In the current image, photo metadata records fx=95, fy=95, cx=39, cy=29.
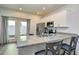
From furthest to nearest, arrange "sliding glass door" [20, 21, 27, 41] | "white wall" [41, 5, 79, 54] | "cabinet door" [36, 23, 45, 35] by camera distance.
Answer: "white wall" [41, 5, 79, 54] < "cabinet door" [36, 23, 45, 35] < "sliding glass door" [20, 21, 27, 41]

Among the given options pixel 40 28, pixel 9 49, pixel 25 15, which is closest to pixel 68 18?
pixel 40 28

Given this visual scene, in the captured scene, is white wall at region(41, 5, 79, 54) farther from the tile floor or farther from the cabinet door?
the tile floor

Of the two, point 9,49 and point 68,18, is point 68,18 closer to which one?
point 68,18

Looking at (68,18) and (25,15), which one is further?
(68,18)

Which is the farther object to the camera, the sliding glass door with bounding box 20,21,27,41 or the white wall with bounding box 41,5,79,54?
the white wall with bounding box 41,5,79,54

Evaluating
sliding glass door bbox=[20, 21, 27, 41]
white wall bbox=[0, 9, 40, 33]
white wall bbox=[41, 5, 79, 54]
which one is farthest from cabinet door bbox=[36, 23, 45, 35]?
white wall bbox=[41, 5, 79, 54]

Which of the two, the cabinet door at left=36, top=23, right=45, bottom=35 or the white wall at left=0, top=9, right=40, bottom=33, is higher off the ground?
the white wall at left=0, top=9, right=40, bottom=33

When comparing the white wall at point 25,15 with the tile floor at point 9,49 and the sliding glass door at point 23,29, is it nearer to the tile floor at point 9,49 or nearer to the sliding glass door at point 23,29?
the sliding glass door at point 23,29

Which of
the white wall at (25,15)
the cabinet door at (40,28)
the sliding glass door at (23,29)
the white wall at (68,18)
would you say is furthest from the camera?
the white wall at (68,18)

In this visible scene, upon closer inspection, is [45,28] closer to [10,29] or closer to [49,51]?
[10,29]

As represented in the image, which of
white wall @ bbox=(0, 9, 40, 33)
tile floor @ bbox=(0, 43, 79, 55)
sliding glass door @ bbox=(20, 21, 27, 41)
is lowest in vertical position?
tile floor @ bbox=(0, 43, 79, 55)

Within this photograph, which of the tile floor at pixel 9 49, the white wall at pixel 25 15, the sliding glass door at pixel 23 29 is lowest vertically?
the tile floor at pixel 9 49

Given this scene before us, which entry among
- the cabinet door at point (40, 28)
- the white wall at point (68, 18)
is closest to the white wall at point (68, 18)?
the white wall at point (68, 18)
